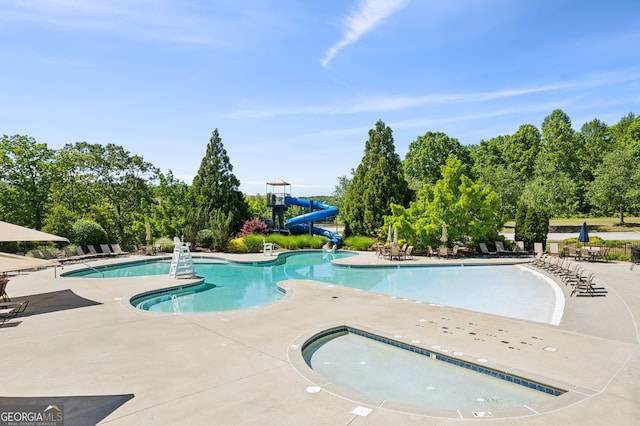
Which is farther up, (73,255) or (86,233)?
(86,233)

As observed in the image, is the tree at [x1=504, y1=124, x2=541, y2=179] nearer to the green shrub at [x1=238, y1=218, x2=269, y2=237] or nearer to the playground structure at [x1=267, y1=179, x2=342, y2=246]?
the playground structure at [x1=267, y1=179, x2=342, y2=246]

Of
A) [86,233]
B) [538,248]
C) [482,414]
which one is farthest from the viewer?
[86,233]

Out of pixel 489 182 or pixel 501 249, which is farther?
pixel 489 182

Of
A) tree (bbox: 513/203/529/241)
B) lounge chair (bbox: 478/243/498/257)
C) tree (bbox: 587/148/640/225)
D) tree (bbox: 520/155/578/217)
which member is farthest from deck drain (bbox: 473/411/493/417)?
tree (bbox: 587/148/640/225)

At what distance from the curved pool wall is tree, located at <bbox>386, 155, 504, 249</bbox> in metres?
15.1

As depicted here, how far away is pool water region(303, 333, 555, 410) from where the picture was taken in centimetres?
502

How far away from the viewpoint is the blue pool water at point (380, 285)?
428 inches

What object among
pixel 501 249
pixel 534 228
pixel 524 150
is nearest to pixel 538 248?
pixel 501 249

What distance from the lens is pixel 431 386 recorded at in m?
5.44

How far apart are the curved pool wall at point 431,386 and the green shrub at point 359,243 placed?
58.9ft

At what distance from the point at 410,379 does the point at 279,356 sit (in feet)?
6.96

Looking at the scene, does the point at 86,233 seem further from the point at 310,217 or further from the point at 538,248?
the point at 538,248

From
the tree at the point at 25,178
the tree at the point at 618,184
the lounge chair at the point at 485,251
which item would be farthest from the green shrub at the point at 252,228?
the tree at the point at 618,184

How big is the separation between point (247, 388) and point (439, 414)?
2445mm
